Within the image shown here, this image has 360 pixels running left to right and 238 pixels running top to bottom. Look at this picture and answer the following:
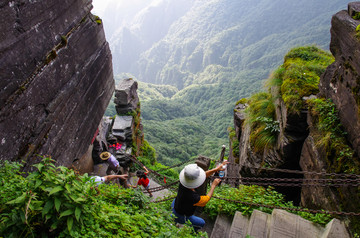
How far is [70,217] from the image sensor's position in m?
2.21

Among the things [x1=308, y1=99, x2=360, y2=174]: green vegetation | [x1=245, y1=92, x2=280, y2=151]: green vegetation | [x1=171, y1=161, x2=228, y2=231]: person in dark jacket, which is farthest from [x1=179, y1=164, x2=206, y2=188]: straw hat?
[x1=245, y1=92, x2=280, y2=151]: green vegetation

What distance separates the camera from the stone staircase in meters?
3.64

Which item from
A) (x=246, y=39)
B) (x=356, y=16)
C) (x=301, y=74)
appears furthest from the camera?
(x=246, y=39)

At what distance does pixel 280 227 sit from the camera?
12.6ft

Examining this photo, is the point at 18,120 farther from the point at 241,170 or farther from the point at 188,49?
the point at 188,49

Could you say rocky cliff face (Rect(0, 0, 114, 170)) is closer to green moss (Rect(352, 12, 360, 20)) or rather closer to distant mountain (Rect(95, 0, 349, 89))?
green moss (Rect(352, 12, 360, 20))

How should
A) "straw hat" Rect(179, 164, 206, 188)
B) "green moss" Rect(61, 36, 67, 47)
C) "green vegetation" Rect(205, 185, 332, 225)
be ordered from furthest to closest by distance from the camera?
1. "green vegetation" Rect(205, 185, 332, 225)
2. "green moss" Rect(61, 36, 67, 47)
3. "straw hat" Rect(179, 164, 206, 188)

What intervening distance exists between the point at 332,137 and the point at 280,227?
2.16 meters

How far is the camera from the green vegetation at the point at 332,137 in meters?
4.14

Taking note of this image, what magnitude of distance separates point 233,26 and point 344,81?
665 ft

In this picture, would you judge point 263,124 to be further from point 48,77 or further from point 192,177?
point 48,77

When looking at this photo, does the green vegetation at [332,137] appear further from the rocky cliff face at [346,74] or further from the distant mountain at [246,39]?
the distant mountain at [246,39]

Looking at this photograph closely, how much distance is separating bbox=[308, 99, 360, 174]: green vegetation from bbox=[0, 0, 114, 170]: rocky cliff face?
5.27 metres

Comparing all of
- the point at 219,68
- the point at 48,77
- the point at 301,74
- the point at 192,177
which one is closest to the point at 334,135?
the point at 301,74
